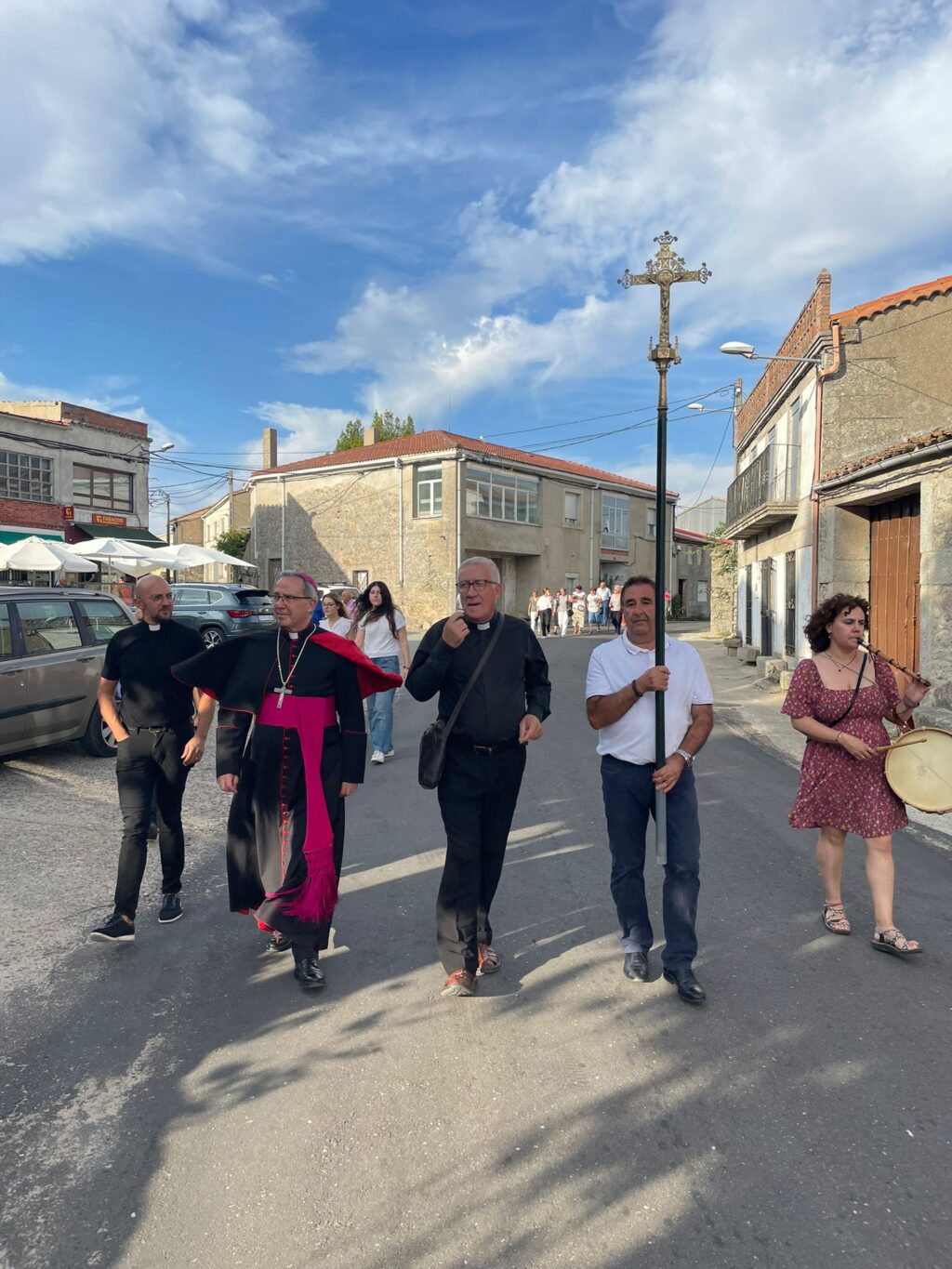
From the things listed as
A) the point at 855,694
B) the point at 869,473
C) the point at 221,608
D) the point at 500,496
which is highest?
the point at 500,496

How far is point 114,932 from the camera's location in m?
4.08

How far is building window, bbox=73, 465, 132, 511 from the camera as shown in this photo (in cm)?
2991

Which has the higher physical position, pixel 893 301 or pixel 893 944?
pixel 893 301

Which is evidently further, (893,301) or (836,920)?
(893,301)

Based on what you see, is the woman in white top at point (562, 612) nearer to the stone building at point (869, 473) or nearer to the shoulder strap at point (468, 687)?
the stone building at point (869, 473)

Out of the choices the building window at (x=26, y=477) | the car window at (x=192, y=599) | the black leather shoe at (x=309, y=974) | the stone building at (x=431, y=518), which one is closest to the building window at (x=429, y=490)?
the stone building at (x=431, y=518)

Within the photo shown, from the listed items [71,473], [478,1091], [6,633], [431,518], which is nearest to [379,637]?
[6,633]

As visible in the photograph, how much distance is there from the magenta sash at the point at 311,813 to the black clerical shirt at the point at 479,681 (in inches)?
18.6

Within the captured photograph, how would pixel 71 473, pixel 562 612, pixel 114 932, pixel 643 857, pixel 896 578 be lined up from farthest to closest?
pixel 562 612
pixel 71 473
pixel 896 578
pixel 114 932
pixel 643 857

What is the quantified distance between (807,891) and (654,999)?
1.72m

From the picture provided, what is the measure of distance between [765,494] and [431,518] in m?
15.7

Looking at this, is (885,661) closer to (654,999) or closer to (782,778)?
(654,999)

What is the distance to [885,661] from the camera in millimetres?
4238

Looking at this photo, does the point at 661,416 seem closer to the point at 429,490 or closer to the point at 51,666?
the point at 51,666
